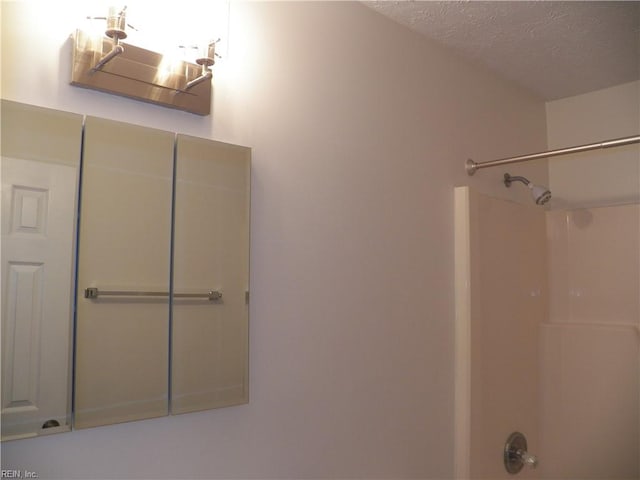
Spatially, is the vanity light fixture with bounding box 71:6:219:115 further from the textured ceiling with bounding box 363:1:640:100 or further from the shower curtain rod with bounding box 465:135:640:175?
the shower curtain rod with bounding box 465:135:640:175

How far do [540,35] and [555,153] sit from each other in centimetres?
46

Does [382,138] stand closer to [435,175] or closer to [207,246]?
[435,175]

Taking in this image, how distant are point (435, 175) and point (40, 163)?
1418 millimetres

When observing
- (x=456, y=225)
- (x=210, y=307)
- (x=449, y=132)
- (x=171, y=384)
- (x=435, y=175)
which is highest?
(x=449, y=132)

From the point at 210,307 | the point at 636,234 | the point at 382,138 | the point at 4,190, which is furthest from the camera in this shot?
the point at 636,234

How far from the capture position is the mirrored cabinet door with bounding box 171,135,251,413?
1.33m

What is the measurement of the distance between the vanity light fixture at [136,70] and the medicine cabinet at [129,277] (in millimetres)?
85

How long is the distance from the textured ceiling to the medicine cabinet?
976mm

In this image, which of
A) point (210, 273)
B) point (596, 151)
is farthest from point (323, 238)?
point (596, 151)

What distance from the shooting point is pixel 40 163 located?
1130 millimetres

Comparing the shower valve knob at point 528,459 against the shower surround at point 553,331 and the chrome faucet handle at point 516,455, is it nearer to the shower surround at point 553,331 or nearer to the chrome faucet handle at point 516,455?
the chrome faucet handle at point 516,455

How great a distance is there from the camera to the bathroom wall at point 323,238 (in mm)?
1239

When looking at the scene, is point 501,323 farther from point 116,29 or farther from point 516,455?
point 116,29

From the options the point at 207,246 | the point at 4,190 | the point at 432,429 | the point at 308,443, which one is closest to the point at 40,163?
the point at 4,190
